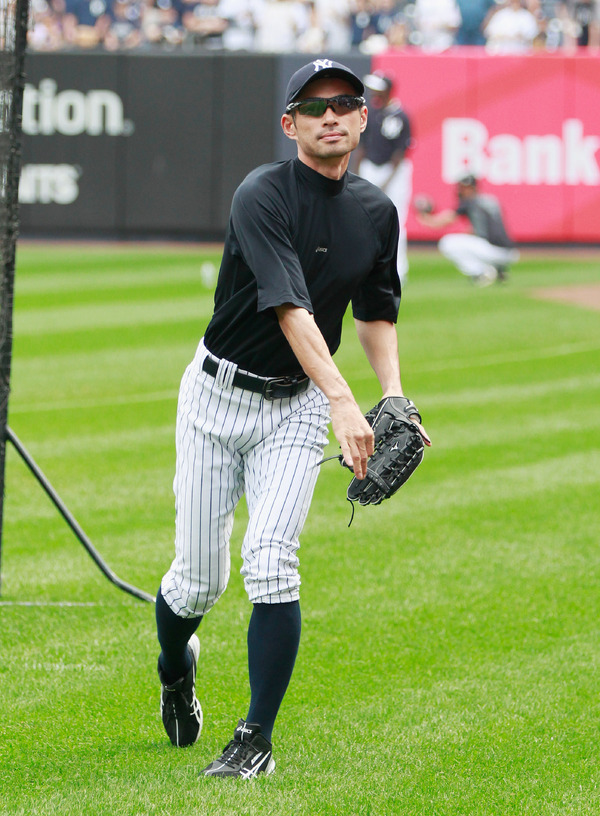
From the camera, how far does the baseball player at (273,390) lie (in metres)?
3.57

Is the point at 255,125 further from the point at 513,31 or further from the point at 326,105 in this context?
the point at 326,105

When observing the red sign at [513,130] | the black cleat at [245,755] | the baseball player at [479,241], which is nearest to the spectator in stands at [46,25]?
the red sign at [513,130]

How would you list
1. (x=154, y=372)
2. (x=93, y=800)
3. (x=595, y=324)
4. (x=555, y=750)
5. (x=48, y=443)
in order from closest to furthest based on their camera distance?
1. (x=93, y=800)
2. (x=555, y=750)
3. (x=48, y=443)
4. (x=154, y=372)
5. (x=595, y=324)

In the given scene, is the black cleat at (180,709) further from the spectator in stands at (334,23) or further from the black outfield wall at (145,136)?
the spectator in stands at (334,23)

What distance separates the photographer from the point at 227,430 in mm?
3754

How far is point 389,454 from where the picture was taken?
3.73m

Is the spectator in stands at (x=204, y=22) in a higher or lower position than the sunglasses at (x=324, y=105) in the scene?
higher

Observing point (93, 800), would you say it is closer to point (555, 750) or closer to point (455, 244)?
point (555, 750)

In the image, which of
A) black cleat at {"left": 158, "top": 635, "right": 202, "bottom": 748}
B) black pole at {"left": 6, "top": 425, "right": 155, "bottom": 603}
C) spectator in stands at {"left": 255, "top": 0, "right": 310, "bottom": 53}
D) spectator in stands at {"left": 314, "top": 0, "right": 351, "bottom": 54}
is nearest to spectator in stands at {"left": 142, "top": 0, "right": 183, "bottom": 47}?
spectator in stands at {"left": 255, "top": 0, "right": 310, "bottom": 53}

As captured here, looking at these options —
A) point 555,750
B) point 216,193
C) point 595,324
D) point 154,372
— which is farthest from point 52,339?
point 555,750

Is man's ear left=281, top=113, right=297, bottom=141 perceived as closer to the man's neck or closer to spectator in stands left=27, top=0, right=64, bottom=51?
the man's neck

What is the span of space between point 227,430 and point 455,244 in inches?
530

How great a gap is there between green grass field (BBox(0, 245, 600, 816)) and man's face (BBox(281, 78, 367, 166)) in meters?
1.83

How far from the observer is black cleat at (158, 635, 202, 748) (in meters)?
3.98
